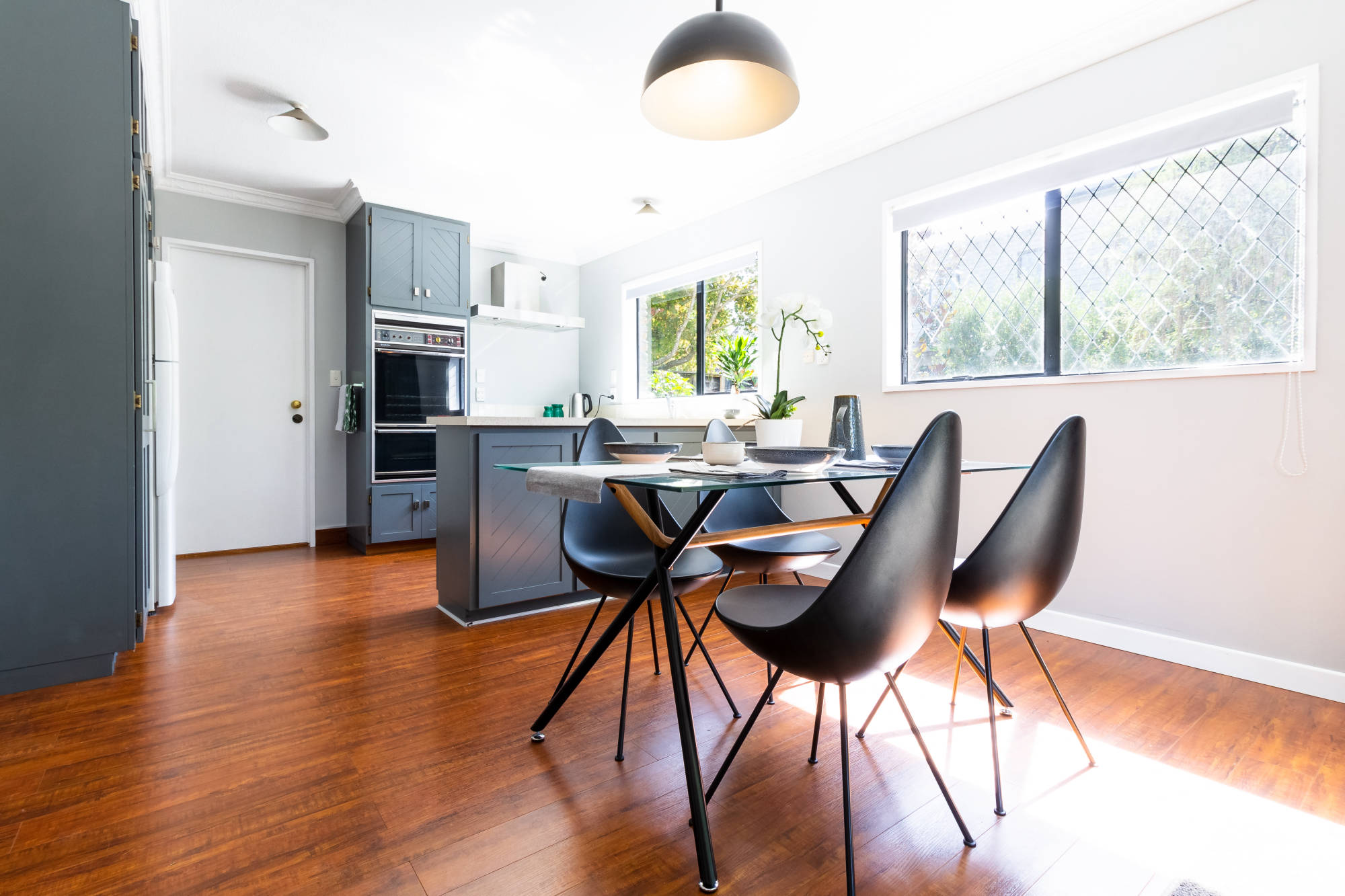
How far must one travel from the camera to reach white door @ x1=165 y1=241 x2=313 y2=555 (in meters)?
4.26

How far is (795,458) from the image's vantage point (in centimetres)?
139

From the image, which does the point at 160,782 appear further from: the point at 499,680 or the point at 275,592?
the point at 275,592

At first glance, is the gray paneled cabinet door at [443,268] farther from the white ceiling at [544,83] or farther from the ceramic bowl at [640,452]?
the ceramic bowl at [640,452]

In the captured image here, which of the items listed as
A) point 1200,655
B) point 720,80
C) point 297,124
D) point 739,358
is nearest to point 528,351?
point 739,358

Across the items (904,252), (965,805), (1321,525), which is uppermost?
(904,252)

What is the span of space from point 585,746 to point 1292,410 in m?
2.54

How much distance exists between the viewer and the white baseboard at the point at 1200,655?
2.08 m

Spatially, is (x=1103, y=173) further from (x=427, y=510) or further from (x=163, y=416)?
(x=427, y=510)

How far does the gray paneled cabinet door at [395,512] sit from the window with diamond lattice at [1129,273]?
11.2 feet

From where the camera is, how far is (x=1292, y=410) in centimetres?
214

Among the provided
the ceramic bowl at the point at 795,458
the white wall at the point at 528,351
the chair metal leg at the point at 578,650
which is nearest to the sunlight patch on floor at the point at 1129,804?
the chair metal leg at the point at 578,650

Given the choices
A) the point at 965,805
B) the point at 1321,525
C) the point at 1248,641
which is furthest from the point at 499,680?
the point at 1321,525

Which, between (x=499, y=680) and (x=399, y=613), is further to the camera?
(x=399, y=613)

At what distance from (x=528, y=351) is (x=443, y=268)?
1062 mm
